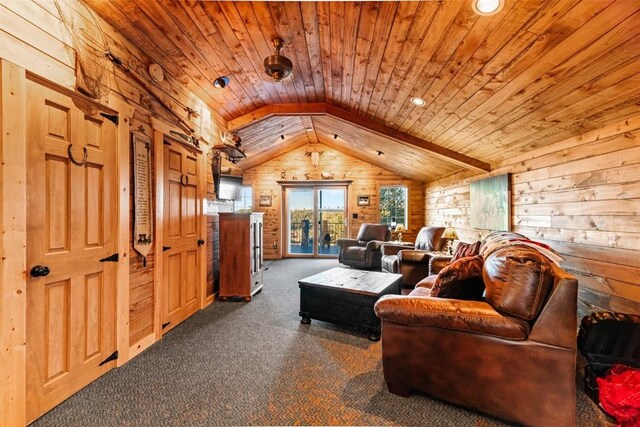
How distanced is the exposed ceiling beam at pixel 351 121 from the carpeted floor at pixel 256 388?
9.63 ft

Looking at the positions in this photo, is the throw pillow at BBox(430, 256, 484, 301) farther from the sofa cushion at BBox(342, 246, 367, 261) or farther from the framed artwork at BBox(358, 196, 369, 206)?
the framed artwork at BBox(358, 196, 369, 206)

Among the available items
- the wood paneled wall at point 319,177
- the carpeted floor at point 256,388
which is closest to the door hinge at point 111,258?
the carpeted floor at point 256,388

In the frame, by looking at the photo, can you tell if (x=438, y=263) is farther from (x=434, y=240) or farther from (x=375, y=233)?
(x=375, y=233)

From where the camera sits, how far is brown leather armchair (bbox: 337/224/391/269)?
5.48m

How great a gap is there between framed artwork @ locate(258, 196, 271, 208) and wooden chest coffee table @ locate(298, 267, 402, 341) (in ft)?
15.3

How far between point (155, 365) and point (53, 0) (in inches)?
102

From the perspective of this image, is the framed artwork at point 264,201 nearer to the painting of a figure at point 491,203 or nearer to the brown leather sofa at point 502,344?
the painting of a figure at point 491,203

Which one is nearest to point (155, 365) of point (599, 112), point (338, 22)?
point (338, 22)

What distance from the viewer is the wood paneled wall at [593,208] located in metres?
2.03

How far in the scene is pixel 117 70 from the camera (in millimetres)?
2150

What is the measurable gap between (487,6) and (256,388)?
2.82 meters

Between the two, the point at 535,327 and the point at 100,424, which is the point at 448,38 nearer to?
the point at 535,327

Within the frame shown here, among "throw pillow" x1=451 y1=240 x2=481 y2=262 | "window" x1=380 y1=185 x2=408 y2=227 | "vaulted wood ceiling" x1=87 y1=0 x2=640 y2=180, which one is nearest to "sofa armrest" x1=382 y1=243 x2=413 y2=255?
"throw pillow" x1=451 y1=240 x2=481 y2=262

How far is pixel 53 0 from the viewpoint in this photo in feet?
5.45
